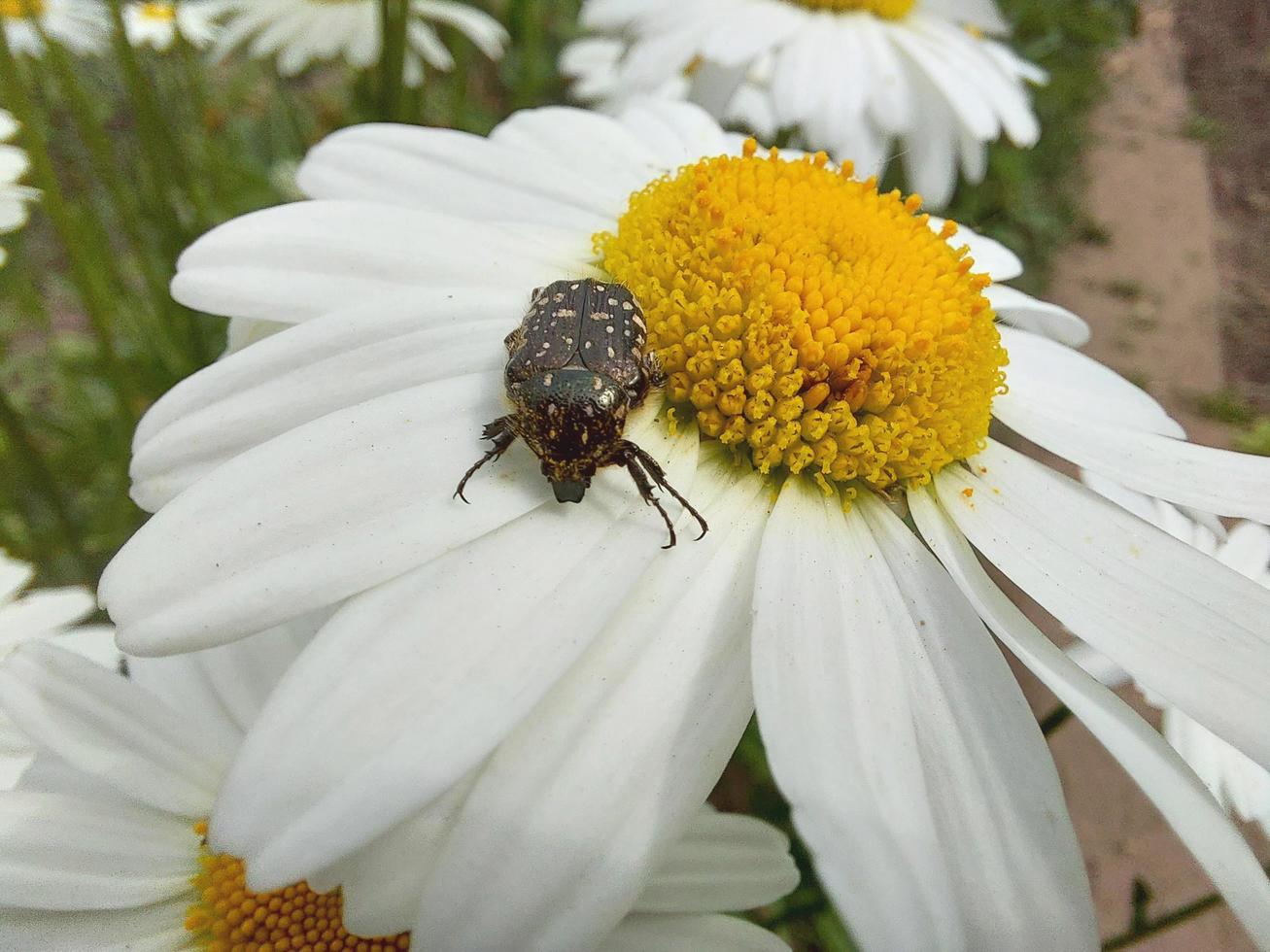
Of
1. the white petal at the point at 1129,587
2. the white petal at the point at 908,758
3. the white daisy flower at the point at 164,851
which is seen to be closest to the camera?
the white petal at the point at 908,758

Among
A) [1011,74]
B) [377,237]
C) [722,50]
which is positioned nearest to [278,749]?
[377,237]

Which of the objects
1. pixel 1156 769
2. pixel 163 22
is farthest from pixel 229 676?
pixel 163 22

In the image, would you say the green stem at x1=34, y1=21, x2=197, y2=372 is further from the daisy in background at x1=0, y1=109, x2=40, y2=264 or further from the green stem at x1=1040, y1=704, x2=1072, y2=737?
the green stem at x1=1040, y1=704, x2=1072, y2=737

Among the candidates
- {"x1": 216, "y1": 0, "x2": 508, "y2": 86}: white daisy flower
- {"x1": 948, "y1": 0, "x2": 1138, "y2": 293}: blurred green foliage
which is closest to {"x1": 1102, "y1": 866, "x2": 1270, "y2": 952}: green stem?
{"x1": 216, "y1": 0, "x2": 508, "y2": 86}: white daisy flower

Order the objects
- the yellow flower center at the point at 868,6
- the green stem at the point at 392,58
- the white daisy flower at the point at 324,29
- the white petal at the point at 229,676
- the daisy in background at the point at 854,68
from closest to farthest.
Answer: the white petal at the point at 229,676
the green stem at the point at 392,58
the daisy in background at the point at 854,68
the yellow flower center at the point at 868,6
the white daisy flower at the point at 324,29

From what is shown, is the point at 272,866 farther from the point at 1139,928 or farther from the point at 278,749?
the point at 1139,928

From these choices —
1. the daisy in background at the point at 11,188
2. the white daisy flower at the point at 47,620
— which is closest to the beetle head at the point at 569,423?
the white daisy flower at the point at 47,620

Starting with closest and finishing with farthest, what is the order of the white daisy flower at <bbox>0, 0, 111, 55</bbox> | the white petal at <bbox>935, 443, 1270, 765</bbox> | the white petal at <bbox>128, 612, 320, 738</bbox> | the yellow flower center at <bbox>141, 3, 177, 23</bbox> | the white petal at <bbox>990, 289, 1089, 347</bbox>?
the white petal at <bbox>935, 443, 1270, 765</bbox>
the white petal at <bbox>128, 612, 320, 738</bbox>
the white petal at <bbox>990, 289, 1089, 347</bbox>
the white daisy flower at <bbox>0, 0, 111, 55</bbox>
the yellow flower center at <bbox>141, 3, 177, 23</bbox>

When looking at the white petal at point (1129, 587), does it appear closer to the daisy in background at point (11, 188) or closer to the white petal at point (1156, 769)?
the white petal at point (1156, 769)
